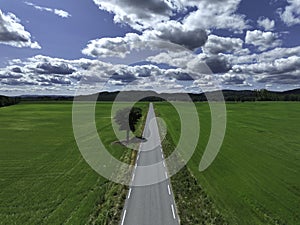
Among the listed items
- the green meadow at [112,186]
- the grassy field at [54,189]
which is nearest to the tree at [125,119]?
the green meadow at [112,186]

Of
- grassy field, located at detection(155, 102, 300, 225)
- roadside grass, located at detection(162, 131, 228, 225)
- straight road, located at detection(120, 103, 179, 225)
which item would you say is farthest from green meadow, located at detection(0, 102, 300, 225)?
straight road, located at detection(120, 103, 179, 225)

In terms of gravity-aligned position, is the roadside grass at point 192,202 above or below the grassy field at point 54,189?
above

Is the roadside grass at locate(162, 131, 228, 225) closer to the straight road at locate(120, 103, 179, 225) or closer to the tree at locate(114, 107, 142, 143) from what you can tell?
the straight road at locate(120, 103, 179, 225)

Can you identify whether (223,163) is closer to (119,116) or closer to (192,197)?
(192,197)

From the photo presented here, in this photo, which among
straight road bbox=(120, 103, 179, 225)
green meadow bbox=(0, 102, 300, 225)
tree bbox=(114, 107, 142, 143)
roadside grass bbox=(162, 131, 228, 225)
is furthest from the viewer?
tree bbox=(114, 107, 142, 143)

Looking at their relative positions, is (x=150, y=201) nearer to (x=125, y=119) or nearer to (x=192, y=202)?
(x=192, y=202)

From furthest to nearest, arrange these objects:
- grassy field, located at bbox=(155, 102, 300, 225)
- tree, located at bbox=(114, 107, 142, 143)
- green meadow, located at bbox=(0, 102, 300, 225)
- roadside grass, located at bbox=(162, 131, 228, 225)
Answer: tree, located at bbox=(114, 107, 142, 143), grassy field, located at bbox=(155, 102, 300, 225), green meadow, located at bbox=(0, 102, 300, 225), roadside grass, located at bbox=(162, 131, 228, 225)

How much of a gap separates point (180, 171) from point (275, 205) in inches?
433

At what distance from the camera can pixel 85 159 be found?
120 feet

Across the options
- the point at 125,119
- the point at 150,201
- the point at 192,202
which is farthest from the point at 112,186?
the point at 125,119

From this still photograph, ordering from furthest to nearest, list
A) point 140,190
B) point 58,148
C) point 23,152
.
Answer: point 58,148 → point 23,152 → point 140,190

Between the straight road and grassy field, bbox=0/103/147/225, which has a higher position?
the straight road

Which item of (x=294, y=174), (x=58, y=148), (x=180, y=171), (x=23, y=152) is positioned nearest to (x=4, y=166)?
(x=23, y=152)

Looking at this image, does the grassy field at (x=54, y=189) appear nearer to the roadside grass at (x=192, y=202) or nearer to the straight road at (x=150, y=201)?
the straight road at (x=150, y=201)
